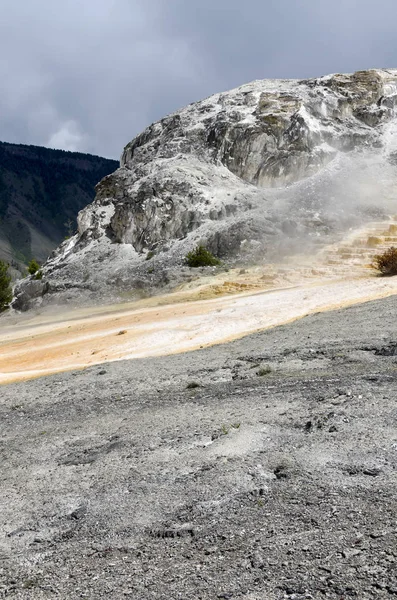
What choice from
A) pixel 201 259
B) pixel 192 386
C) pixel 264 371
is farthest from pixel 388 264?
pixel 192 386

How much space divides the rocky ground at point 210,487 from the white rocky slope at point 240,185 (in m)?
23.0

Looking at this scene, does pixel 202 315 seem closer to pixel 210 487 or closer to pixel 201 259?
pixel 210 487

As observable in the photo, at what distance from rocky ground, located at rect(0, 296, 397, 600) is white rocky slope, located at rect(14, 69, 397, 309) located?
23.0 metres

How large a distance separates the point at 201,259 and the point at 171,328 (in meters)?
Answer: 16.8

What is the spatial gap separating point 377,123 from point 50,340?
42.4 m

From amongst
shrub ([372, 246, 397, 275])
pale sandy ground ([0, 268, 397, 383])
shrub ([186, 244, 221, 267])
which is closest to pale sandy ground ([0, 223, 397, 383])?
pale sandy ground ([0, 268, 397, 383])

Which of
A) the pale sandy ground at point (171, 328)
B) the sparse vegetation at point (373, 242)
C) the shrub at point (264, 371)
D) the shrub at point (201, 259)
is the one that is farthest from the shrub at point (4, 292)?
the shrub at point (264, 371)

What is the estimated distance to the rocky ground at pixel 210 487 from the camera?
389cm

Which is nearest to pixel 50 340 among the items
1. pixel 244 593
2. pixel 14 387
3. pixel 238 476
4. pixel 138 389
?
pixel 14 387

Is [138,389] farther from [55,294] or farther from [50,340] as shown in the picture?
[55,294]

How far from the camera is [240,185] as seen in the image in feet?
145

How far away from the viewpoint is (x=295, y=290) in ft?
73.6

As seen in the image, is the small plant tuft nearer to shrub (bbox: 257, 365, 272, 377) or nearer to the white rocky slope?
shrub (bbox: 257, 365, 272, 377)

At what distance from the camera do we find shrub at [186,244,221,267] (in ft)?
109
